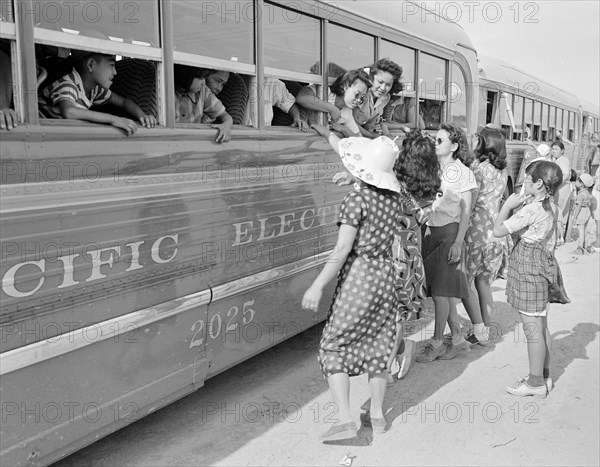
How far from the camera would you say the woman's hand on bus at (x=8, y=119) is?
246cm

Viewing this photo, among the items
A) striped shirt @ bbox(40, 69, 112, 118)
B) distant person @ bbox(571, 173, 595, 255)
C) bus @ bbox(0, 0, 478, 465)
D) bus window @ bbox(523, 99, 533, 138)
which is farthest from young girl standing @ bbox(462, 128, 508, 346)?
bus window @ bbox(523, 99, 533, 138)

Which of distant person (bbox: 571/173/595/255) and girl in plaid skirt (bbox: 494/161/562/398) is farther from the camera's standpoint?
distant person (bbox: 571/173/595/255)

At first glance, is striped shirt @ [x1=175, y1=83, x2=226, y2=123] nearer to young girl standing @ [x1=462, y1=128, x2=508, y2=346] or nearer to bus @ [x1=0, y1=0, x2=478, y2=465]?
bus @ [x1=0, y1=0, x2=478, y2=465]

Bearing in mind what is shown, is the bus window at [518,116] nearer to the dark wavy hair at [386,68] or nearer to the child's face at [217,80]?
the dark wavy hair at [386,68]

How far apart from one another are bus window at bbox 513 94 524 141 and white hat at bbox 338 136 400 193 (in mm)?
9320

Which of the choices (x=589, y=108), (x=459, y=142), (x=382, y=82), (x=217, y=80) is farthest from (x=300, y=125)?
(x=589, y=108)

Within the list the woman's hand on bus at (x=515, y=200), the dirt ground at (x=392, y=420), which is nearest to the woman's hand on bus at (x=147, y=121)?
the dirt ground at (x=392, y=420)

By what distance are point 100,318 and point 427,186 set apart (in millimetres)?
2126

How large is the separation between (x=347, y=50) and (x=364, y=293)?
2.16 m

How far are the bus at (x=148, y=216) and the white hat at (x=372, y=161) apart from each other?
2.44 feet

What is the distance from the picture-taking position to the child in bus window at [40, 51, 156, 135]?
9.40 ft

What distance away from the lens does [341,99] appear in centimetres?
470

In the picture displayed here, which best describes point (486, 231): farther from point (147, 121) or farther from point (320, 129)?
point (147, 121)

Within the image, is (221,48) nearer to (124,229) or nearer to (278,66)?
(278,66)
